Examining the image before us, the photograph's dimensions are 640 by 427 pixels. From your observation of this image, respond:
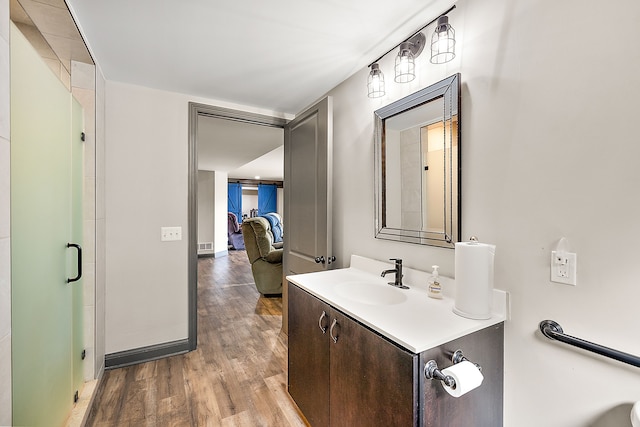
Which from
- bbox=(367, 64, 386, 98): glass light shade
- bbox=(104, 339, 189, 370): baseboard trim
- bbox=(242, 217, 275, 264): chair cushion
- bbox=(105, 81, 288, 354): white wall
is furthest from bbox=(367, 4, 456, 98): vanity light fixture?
bbox=(242, 217, 275, 264): chair cushion

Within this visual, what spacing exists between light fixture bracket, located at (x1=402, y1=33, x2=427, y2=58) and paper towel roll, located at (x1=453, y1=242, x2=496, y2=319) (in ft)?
3.59

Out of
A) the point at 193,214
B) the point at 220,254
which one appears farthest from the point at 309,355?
the point at 220,254

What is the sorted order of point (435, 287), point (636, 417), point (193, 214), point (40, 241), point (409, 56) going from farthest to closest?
point (193, 214) < point (409, 56) < point (435, 287) < point (40, 241) < point (636, 417)

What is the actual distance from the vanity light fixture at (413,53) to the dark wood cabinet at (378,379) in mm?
1232

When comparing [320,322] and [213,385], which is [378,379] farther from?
[213,385]

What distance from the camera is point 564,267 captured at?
3.30 ft

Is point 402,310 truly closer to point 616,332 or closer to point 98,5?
point 616,332

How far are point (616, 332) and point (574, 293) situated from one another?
0.14 metres

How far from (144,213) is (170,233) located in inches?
9.9

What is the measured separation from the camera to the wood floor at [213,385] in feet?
5.57

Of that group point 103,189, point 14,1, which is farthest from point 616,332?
point 103,189

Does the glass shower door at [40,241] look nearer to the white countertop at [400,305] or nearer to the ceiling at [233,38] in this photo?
the ceiling at [233,38]

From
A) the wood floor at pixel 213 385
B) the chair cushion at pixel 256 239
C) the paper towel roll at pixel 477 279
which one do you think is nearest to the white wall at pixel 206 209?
the chair cushion at pixel 256 239

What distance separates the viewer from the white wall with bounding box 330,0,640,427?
89 centimetres
